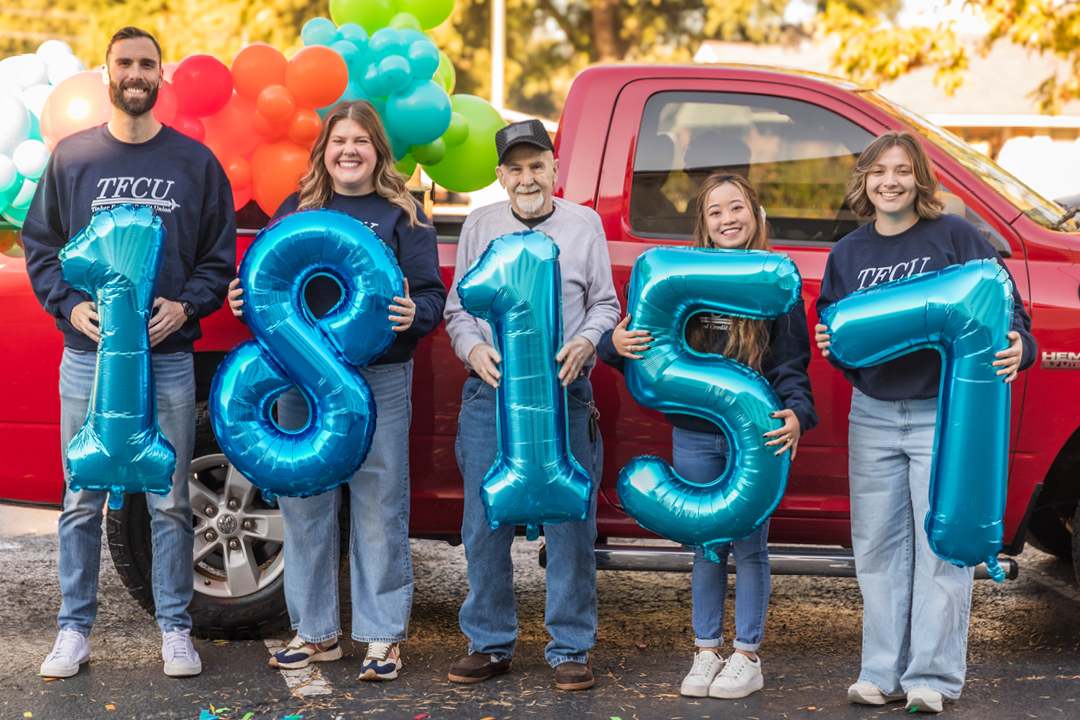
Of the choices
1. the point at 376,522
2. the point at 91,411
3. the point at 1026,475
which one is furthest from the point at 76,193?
the point at 1026,475

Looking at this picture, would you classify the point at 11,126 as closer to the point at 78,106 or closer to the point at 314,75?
the point at 78,106

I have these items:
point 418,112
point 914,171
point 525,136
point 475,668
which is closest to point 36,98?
point 418,112

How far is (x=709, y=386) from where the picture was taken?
3262 mm

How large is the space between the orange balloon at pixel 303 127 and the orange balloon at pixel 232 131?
153 mm

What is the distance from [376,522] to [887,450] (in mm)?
1665

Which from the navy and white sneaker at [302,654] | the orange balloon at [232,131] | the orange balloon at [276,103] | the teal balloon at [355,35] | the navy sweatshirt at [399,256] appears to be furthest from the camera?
the teal balloon at [355,35]

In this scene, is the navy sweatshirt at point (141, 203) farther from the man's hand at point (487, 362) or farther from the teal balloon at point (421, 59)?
the teal balloon at point (421, 59)

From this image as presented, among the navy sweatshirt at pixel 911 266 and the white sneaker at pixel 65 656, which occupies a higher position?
the navy sweatshirt at pixel 911 266

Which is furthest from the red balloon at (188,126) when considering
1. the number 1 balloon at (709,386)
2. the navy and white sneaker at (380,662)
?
the navy and white sneaker at (380,662)

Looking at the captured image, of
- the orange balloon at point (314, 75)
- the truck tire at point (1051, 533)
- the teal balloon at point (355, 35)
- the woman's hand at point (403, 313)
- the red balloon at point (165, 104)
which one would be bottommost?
the truck tire at point (1051, 533)

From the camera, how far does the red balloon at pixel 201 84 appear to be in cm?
408

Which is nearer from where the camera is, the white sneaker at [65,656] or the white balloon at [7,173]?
the white sneaker at [65,656]

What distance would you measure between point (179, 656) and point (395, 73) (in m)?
2.29

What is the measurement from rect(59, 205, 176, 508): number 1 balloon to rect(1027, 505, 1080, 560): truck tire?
139 inches
